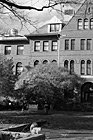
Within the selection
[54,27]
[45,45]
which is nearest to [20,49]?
[45,45]

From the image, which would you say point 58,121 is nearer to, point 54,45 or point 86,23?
point 54,45

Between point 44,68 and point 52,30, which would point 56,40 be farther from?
point 44,68

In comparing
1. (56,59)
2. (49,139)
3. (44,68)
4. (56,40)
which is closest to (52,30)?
(56,40)

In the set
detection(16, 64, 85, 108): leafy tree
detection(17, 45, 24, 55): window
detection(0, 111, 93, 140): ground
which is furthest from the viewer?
detection(17, 45, 24, 55): window

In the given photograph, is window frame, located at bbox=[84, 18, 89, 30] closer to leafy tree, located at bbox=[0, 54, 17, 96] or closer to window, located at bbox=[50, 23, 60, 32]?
window, located at bbox=[50, 23, 60, 32]

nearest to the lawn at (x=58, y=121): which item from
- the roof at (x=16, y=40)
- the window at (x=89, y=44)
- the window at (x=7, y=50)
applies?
the window at (x=89, y=44)

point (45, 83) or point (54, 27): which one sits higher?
point (54, 27)

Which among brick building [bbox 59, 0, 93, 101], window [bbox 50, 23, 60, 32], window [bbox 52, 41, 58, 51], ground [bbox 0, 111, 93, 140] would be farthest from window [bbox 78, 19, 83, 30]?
ground [bbox 0, 111, 93, 140]

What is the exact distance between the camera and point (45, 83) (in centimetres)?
3142

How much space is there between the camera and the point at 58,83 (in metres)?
33.0

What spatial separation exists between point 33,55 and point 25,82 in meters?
11.5

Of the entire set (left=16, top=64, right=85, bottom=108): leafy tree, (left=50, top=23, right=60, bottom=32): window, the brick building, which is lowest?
(left=16, top=64, right=85, bottom=108): leafy tree

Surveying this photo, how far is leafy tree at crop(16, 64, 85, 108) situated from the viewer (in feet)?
103

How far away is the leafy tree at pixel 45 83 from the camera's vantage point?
31422 millimetres
